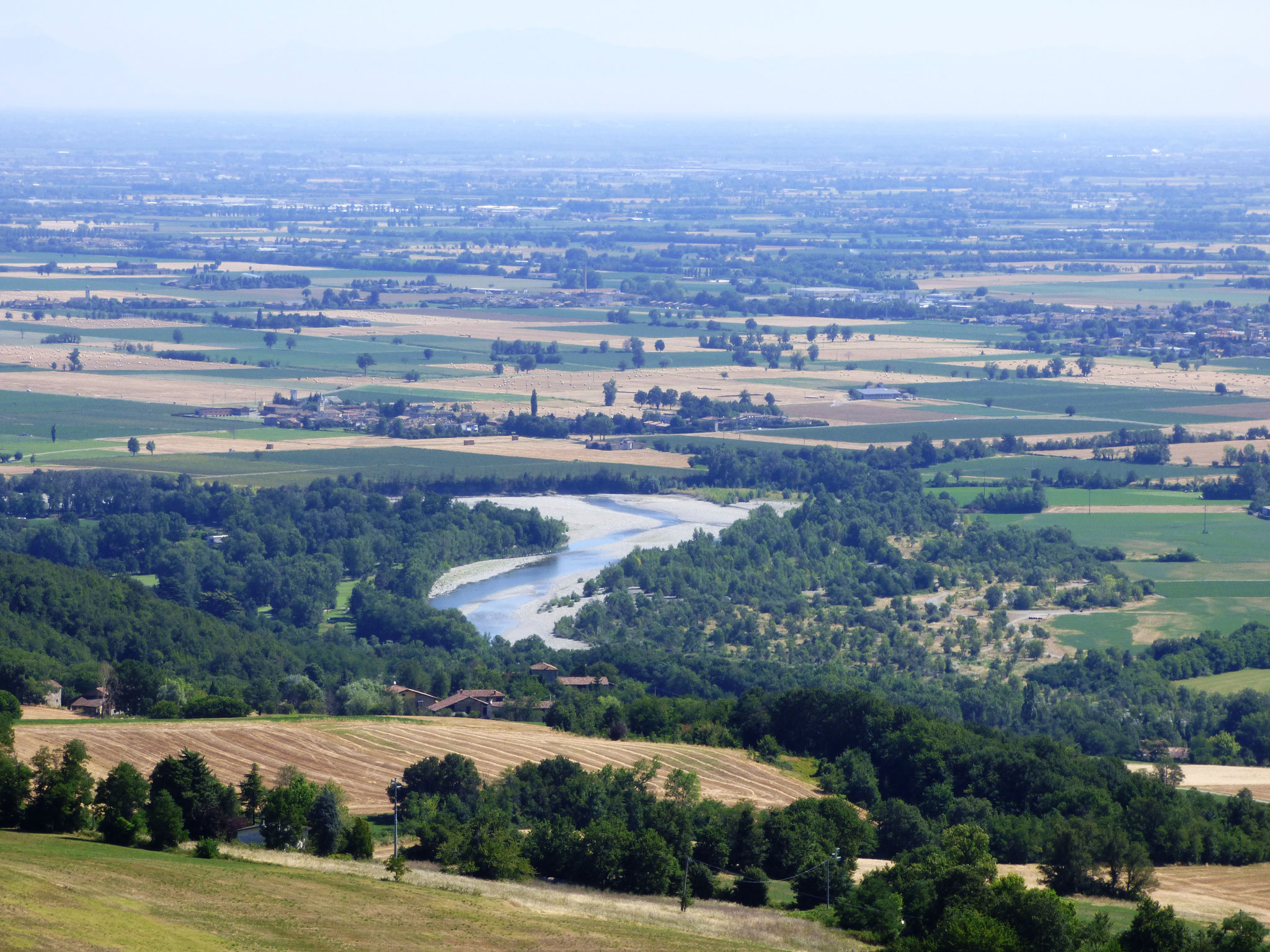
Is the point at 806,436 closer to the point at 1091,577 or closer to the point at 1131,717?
the point at 1091,577

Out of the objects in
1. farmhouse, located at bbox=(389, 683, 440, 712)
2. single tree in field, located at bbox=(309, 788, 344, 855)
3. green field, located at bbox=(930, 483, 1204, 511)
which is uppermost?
green field, located at bbox=(930, 483, 1204, 511)

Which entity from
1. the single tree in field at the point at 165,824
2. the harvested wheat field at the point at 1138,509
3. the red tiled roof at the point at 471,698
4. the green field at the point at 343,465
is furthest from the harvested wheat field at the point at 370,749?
the green field at the point at 343,465

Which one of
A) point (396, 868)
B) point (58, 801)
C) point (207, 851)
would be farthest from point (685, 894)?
point (58, 801)

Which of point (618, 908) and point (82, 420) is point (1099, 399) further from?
point (618, 908)

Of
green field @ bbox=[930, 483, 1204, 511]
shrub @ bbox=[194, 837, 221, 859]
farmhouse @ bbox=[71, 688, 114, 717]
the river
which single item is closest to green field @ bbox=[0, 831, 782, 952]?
shrub @ bbox=[194, 837, 221, 859]

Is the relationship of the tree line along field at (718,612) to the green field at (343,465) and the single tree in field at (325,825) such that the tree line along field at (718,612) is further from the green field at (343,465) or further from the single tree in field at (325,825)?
the single tree in field at (325,825)

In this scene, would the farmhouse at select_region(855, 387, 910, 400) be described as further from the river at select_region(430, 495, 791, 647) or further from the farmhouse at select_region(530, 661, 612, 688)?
the farmhouse at select_region(530, 661, 612, 688)
